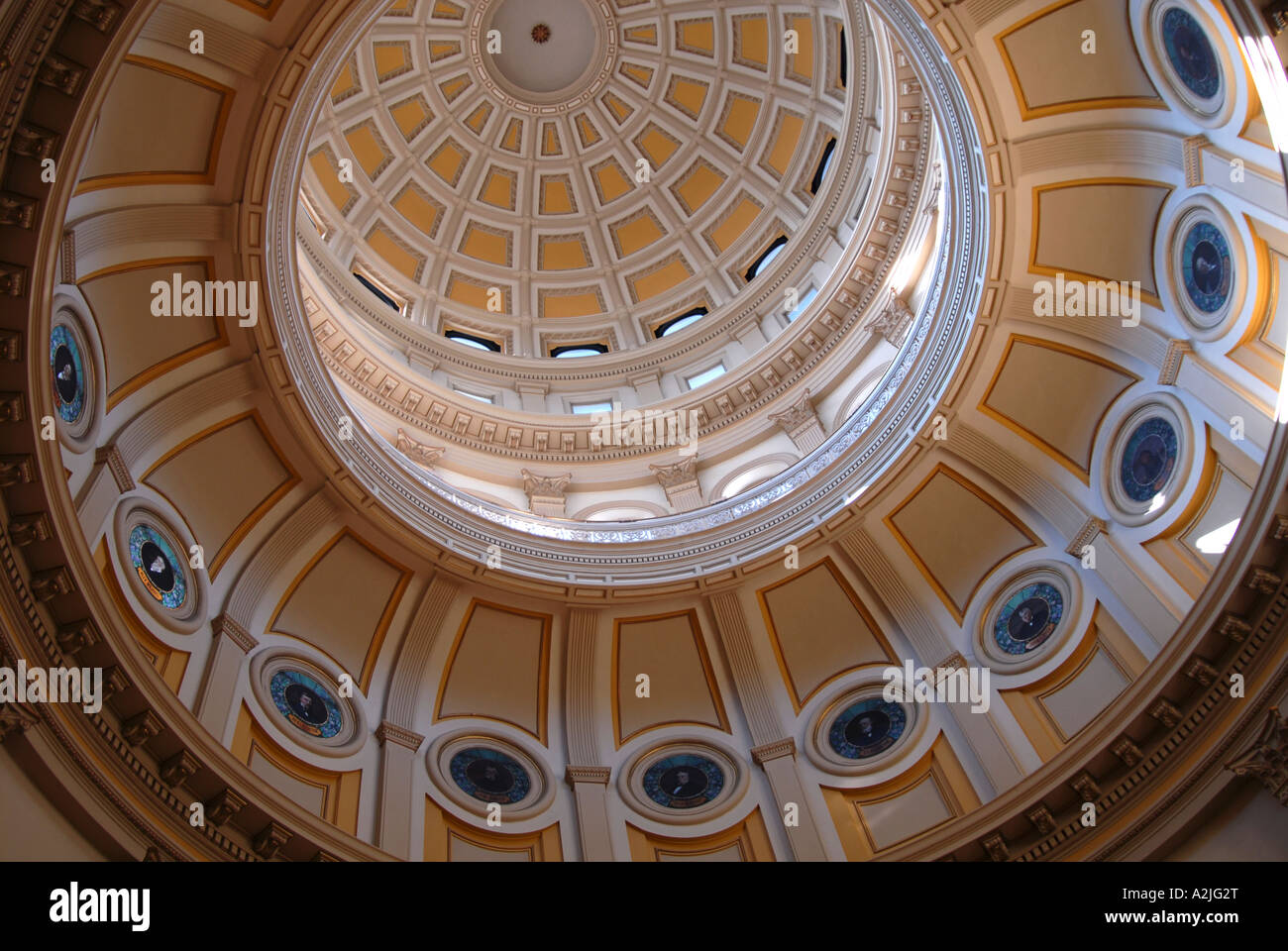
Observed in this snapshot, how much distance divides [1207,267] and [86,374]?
15.4m

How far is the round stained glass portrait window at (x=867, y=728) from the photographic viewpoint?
17.3 meters

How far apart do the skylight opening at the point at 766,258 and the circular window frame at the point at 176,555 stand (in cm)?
1940

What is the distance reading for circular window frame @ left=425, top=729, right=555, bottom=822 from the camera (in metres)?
16.2

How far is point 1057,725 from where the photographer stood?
1568 cm

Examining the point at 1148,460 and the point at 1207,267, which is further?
the point at 1148,460

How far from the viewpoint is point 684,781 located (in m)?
17.6

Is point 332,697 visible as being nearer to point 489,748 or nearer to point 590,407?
point 489,748

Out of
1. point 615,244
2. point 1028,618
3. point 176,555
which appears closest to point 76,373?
point 176,555

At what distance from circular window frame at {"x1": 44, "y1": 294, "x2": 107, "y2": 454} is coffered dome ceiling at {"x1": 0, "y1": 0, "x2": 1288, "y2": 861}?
0.19ft

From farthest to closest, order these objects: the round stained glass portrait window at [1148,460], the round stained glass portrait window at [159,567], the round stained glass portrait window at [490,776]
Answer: the round stained glass portrait window at [490,776] → the round stained glass portrait window at [1148,460] → the round stained glass portrait window at [159,567]

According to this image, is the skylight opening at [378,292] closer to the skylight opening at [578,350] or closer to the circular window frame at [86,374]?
the skylight opening at [578,350]

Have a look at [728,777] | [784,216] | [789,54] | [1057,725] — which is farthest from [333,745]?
[789,54]

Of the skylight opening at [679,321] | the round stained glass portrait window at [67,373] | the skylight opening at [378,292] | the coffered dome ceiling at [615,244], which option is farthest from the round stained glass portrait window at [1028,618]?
the skylight opening at [378,292]

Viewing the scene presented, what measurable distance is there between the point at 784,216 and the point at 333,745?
69.8 ft
